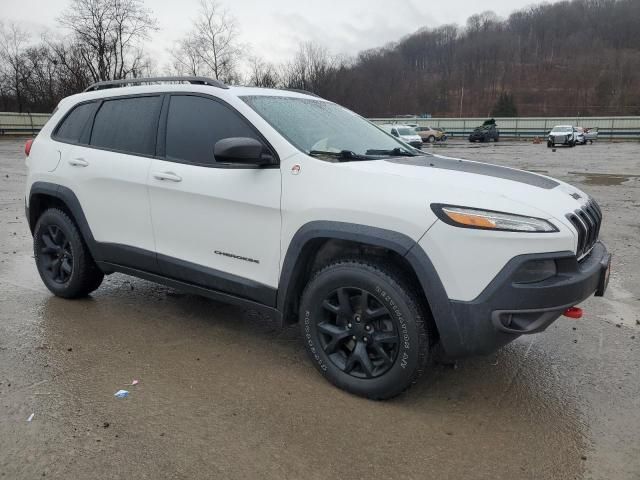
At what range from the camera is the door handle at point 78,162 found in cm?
436

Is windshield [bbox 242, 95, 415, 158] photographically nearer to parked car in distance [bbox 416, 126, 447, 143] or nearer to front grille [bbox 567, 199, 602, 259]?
front grille [bbox 567, 199, 602, 259]

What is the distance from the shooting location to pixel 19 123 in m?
46.7

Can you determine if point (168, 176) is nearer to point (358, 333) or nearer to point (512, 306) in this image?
point (358, 333)

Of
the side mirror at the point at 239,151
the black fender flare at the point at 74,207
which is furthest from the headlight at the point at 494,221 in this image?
the black fender flare at the point at 74,207

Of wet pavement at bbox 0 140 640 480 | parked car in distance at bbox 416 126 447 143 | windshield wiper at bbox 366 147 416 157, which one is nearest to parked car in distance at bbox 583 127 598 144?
parked car in distance at bbox 416 126 447 143

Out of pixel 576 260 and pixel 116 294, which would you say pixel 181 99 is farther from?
pixel 576 260

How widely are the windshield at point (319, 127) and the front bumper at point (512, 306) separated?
4.39 feet

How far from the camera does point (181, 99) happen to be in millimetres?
3906

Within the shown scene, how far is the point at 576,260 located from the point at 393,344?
1.07 m

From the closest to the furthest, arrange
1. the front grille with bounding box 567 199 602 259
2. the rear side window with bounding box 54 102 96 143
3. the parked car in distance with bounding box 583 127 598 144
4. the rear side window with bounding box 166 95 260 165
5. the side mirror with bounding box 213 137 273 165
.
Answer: the front grille with bounding box 567 199 602 259 → the side mirror with bounding box 213 137 273 165 → the rear side window with bounding box 166 95 260 165 → the rear side window with bounding box 54 102 96 143 → the parked car in distance with bounding box 583 127 598 144

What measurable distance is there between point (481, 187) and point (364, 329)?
3.37 ft

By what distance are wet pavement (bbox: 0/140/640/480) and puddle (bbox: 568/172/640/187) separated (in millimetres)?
11027

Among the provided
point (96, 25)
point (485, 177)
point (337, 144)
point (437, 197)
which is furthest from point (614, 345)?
point (96, 25)

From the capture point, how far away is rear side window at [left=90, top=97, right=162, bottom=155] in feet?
13.2
